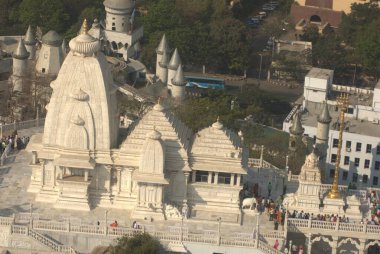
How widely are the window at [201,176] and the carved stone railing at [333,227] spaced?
4.78 m

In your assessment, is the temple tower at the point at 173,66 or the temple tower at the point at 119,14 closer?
the temple tower at the point at 173,66

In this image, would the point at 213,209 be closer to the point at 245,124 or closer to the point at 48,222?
the point at 48,222

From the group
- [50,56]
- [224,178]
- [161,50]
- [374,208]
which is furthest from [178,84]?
[374,208]

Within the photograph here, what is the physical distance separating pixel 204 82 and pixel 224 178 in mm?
40348

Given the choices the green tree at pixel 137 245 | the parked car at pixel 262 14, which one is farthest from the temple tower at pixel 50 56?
the parked car at pixel 262 14

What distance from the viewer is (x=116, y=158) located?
74.4m

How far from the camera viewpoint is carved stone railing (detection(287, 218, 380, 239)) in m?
74.1

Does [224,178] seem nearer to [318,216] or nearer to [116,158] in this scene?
[318,216]

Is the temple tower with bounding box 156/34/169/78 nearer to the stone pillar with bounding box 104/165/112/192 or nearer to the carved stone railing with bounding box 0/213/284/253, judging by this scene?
the stone pillar with bounding box 104/165/112/192

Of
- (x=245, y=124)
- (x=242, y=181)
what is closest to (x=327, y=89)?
(x=245, y=124)

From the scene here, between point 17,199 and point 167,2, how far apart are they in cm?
4916

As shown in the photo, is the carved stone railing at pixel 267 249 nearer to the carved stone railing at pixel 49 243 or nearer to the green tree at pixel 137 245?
the green tree at pixel 137 245

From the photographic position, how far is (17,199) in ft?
247

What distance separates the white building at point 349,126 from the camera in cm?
9394
